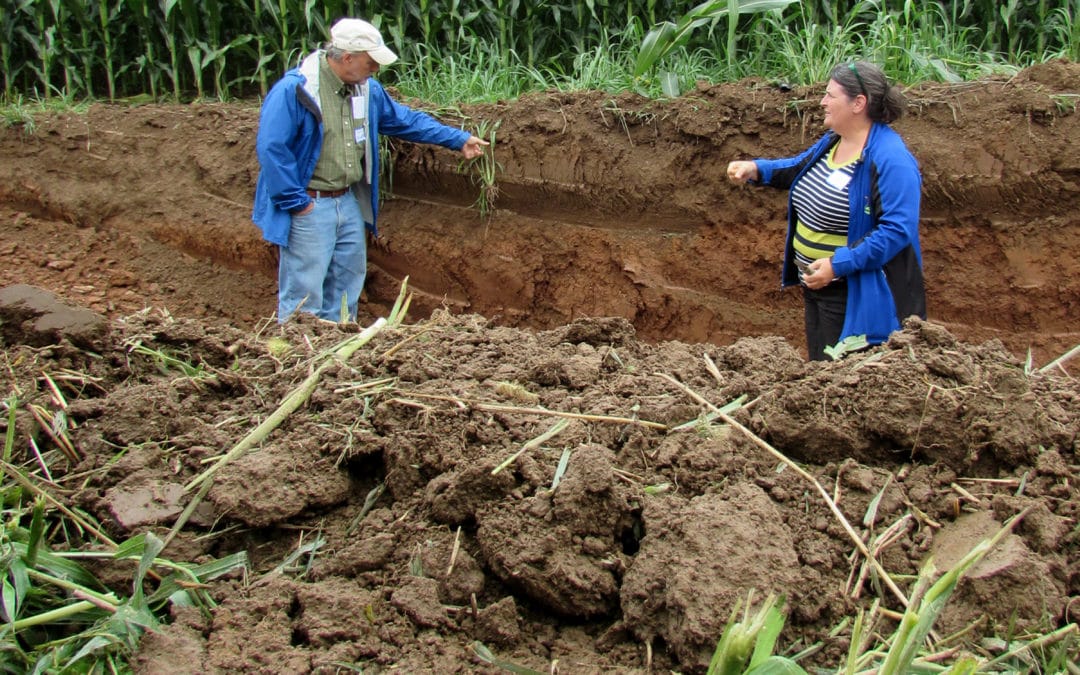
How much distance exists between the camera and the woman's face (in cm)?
449

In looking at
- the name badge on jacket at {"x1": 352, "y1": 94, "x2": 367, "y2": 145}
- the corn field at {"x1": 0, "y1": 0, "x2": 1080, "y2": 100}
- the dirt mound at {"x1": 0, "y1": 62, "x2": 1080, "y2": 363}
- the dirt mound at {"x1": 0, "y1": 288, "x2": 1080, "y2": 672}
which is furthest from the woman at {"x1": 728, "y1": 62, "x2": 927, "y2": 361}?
the name badge on jacket at {"x1": 352, "y1": 94, "x2": 367, "y2": 145}

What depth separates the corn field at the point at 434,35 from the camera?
281 inches

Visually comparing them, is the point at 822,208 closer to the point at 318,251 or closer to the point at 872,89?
the point at 872,89

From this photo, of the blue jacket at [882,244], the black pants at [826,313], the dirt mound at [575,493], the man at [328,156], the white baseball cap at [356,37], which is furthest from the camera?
the man at [328,156]

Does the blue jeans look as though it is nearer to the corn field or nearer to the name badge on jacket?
the name badge on jacket

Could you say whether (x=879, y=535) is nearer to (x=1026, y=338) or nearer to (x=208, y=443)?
(x=208, y=443)

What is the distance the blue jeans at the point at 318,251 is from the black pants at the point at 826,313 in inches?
113

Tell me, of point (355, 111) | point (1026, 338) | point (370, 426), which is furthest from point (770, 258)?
point (370, 426)

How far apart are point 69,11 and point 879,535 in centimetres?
926

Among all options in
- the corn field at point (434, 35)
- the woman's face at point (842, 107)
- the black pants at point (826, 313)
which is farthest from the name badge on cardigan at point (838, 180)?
the corn field at point (434, 35)

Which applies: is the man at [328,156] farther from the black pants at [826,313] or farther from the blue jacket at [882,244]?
the blue jacket at [882,244]

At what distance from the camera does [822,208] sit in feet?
15.1

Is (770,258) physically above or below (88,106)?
below

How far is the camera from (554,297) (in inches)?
296
